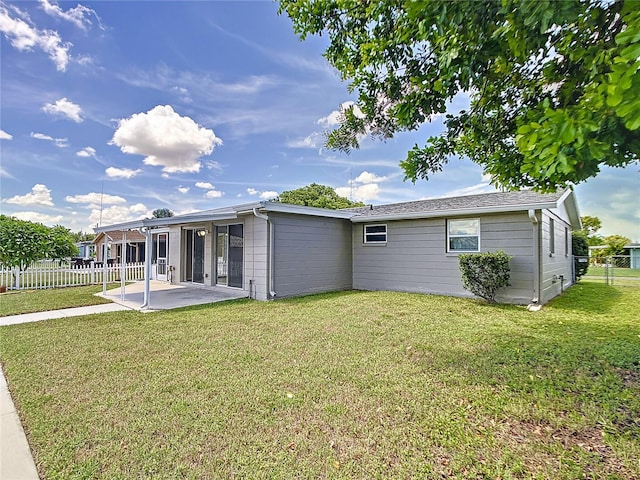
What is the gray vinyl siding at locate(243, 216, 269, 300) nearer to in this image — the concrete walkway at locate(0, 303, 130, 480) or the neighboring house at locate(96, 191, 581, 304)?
the neighboring house at locate(96, 191, 581, 304)

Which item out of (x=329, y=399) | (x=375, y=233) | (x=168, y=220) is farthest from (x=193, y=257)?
(x=329, y=399)

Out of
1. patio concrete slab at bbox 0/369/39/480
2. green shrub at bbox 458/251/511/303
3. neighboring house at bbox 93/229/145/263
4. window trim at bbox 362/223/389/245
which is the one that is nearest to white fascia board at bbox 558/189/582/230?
green shrub at bbox 458/251/511/303

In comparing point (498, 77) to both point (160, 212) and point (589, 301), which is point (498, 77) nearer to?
point (589, 301)

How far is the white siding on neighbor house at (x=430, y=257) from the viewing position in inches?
328

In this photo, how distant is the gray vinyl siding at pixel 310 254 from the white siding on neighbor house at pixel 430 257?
62 centimetres

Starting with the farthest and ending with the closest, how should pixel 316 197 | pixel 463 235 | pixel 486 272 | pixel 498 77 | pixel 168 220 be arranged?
pixel 316 197 < pixel 463 235 < pixel 168 220 < pixel 486 272 < pixel 498 77

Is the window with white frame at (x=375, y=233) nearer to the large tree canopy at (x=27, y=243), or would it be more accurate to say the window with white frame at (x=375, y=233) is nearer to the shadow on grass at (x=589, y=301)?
the shadow on grass at (x=589, y=301)

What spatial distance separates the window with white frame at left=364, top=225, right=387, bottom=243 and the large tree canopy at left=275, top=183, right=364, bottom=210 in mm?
20909

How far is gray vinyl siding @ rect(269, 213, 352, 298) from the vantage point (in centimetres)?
936

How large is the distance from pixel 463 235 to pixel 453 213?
30.5 inches

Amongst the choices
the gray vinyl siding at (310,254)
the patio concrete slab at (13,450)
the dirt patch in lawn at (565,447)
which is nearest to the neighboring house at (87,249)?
the gray vinyl siding at (310,254)

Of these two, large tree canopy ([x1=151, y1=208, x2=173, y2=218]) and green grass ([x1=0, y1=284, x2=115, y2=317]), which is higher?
large tree canopy ([x1=151, y1=208, x2=173, y2=218])

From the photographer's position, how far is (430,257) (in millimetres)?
9922

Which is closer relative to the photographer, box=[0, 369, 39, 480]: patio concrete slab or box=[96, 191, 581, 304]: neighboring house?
box=[0, 369, 39, 480]: patio concrete slab
